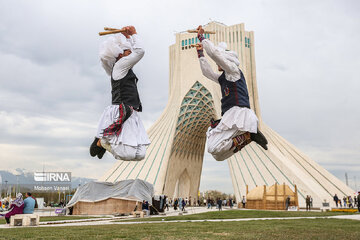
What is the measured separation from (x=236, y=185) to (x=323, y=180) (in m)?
7.52

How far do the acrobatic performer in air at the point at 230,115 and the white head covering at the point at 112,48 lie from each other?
1.41 m

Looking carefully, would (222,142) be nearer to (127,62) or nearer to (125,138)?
(125,138)

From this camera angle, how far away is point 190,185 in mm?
43781

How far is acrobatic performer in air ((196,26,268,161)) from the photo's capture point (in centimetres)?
630

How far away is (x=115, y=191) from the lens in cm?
2177

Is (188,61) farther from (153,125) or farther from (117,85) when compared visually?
(117,85)

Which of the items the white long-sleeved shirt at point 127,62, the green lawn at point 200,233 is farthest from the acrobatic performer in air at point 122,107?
the green lawn at point 200,233

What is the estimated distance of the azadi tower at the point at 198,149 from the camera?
30952 mm

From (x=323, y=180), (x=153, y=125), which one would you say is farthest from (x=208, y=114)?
(x=323, y=180)

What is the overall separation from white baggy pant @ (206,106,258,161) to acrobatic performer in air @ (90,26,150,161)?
3.99 feet

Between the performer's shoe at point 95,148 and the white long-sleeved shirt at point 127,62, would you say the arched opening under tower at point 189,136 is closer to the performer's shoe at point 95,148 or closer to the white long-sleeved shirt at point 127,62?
the performer's shoe at point 95,148

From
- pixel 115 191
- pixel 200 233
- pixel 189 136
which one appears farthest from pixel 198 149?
pixel 200 233

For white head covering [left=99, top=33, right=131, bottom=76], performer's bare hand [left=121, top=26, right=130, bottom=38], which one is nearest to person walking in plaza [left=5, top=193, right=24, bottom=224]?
white head covering [left=99, top=33, right=131, bottom=76]

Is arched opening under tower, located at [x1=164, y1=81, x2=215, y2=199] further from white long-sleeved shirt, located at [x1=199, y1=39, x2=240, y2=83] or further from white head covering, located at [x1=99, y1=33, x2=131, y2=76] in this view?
white head covering, located at [x1=99, y1=33, x2=131, y2=76]
